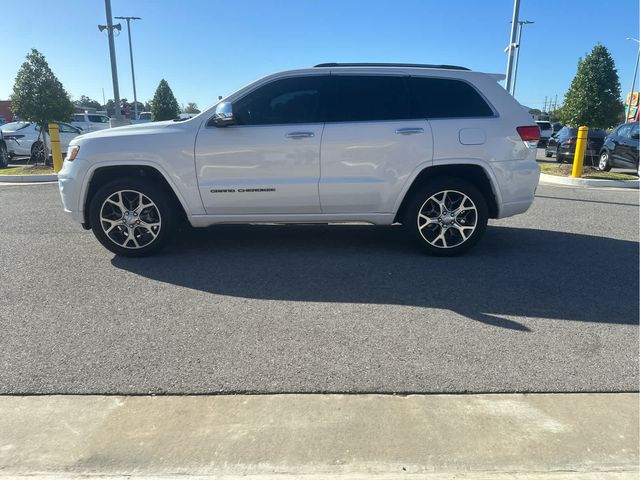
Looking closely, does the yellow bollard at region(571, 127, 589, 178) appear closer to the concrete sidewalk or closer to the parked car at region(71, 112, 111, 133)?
the concrete sidewalk

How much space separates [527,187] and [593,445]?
10.5ft

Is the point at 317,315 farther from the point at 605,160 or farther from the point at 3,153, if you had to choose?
the point at 3,153

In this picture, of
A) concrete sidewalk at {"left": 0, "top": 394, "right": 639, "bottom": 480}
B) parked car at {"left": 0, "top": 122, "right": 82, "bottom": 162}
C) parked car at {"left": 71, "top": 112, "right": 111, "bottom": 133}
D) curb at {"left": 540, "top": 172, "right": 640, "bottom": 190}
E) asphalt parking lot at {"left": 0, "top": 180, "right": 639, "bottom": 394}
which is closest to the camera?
concrete sidewalk at {"left": 0, "top": 394, "right": 639, "bottom": 480}

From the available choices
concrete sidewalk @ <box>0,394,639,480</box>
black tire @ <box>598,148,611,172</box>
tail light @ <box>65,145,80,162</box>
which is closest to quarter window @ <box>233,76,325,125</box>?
tail light @ <box>65,145,80,162</box>

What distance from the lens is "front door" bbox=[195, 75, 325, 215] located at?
187 inches

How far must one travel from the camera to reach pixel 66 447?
2352 mm

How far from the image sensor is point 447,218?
16.3 feet

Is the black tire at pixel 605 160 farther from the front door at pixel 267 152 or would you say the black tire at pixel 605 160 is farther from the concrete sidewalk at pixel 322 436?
the concrete sidewalk at pixel 322 436

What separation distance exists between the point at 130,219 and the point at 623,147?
45.8ft

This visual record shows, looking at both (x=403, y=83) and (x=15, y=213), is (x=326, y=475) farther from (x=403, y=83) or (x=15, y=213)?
(x=15, y=213)

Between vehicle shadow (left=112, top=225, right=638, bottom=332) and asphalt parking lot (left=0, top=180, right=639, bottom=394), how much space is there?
22mm

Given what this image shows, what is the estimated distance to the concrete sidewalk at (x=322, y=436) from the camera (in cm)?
221

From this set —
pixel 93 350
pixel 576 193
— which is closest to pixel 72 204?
pixel 93 350

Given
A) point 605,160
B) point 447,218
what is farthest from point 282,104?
point 605,160
